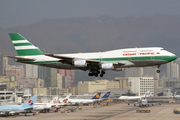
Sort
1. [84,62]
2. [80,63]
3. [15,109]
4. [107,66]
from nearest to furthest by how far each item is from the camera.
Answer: [107,66] < [84,62] < [80,63] < [15,109]

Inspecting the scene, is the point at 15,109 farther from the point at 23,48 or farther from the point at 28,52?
the point at 28,52

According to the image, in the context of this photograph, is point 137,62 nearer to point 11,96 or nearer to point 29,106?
point 29,106

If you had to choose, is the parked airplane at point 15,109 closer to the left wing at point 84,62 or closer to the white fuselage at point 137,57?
the left wing at point 84,62

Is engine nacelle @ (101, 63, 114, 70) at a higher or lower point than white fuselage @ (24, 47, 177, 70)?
lower

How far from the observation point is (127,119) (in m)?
123

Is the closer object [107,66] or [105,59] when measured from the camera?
[107,66]

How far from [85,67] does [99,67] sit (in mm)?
3311

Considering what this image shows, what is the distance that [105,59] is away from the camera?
80.9 meters

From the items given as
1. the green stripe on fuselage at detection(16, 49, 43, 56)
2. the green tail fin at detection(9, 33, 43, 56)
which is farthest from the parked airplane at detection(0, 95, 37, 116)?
the green stripe on fuselage at detection(16, 49, 43, 56)

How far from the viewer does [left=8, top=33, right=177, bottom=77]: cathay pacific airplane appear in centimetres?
7756

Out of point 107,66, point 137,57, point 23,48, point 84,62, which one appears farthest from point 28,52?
point 137,57

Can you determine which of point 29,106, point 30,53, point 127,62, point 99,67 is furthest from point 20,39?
point 29,106

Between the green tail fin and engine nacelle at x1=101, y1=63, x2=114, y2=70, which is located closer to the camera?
engine nacelle at x1=101, y1=63, x2=114, y2=70

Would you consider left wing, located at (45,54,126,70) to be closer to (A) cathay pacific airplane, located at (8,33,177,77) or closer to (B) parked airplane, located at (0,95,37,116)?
(A) cathay pacific airplane, located at (8,33,177,77)
